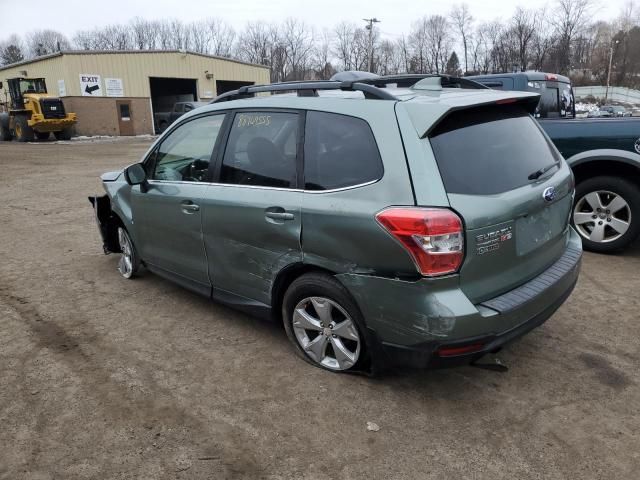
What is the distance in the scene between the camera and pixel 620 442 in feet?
8.67

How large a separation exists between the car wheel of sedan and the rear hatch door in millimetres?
3323

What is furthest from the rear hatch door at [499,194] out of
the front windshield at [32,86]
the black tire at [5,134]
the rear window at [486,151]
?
the black tire at [5,134]

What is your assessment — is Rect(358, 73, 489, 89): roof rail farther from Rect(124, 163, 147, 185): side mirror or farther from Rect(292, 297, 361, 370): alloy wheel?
Rect(124, 163, 147, 185): side mirror

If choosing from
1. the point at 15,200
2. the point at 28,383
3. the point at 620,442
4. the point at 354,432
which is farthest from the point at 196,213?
the point at 15,200

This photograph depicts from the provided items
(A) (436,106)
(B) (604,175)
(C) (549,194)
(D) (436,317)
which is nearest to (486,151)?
(A) (436,106)

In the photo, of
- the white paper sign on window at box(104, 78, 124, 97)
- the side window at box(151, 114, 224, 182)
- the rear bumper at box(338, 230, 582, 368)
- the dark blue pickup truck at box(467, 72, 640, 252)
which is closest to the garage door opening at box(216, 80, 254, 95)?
the white paper sign on window at box(104, 78, 124, 97)

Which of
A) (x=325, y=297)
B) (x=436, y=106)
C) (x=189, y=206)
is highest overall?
(x=436, y=106)

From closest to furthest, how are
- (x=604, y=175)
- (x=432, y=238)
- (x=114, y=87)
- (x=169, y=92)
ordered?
(x=432, y=238) → (x=604, y=175) → (x=114, y=87) → (x=169, y=92)

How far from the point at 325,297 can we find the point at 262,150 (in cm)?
109

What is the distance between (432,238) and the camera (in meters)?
2.56

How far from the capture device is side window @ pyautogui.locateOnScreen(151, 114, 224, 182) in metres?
3.87

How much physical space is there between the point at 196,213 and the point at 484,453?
2.47 m

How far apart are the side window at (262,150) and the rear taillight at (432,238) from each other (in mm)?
874

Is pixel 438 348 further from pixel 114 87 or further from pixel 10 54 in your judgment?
pixel 10 54
